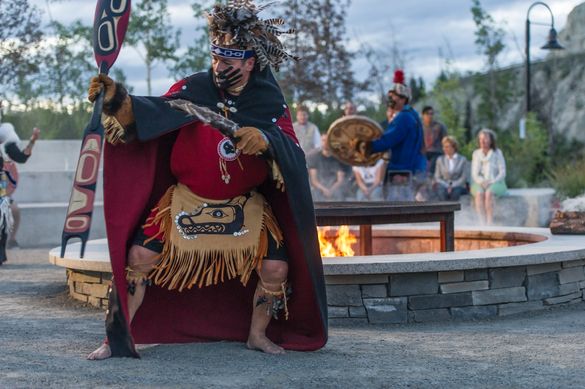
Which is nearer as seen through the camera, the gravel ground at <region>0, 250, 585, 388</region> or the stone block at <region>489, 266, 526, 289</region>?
the gravel ground at <region>0, 250, 585, 388</region>

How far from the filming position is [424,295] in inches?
276

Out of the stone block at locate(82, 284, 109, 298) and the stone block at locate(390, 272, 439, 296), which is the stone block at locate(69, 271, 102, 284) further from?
the stone block at locate(390, 272, 439, 296)

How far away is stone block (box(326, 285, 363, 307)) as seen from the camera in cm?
692

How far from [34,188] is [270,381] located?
1379cm

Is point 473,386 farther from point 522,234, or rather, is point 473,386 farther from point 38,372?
point 522,234

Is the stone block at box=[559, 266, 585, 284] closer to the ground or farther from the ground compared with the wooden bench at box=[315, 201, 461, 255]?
closer to the ground

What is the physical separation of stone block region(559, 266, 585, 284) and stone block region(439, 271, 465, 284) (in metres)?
1.01

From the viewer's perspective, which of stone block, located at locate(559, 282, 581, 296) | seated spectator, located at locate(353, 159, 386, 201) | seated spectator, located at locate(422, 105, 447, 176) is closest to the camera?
stone block, located at locate(559, 282, 581, 296)

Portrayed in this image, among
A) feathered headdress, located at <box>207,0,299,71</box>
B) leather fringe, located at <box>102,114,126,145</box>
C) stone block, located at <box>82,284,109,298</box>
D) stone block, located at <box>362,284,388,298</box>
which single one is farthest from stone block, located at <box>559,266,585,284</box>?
leather fringe, located at <box>102,114,126,145</box>

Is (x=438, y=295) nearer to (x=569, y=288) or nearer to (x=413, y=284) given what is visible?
(x=413, y=284)

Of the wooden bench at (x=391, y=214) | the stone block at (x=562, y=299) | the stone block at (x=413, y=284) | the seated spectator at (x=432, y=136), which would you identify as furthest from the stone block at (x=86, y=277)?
the seated spectator at (x=432, y=136)

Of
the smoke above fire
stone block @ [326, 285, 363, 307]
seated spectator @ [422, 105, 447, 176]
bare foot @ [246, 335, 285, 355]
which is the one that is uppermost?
seated spectator @ [422, 105, 447, 176]

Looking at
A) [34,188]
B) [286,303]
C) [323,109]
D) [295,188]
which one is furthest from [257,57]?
[323,109]

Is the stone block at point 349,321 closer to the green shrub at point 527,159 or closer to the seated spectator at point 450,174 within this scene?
the seated spectator at point 450,174
